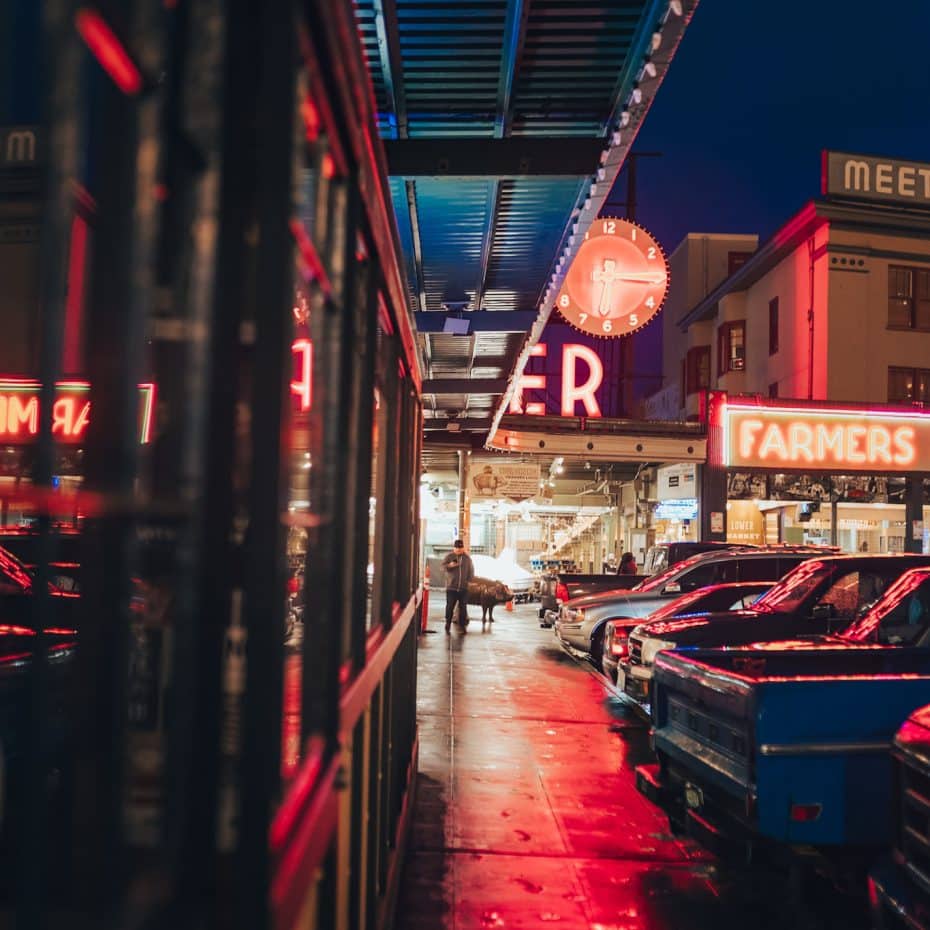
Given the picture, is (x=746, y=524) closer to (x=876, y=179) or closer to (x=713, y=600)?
(x=876, y=179)

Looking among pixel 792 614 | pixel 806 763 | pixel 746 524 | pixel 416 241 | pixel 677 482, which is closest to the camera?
pixel 806 763

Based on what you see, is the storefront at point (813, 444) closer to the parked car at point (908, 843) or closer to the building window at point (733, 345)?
the building window at point (733, 345)

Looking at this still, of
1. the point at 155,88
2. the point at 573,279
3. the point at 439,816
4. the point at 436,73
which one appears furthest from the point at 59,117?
the point at 573,279

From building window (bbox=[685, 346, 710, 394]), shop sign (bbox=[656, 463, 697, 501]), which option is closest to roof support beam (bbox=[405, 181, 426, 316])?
shop sign (bbox=[656, 463, 697, 501])

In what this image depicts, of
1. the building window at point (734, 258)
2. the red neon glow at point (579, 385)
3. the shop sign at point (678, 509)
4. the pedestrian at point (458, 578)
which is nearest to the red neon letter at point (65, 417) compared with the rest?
the pedestrian at point (458, 578)

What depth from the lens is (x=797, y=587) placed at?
33.4 feet

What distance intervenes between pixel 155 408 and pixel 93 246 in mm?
546

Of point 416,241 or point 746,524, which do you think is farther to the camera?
point 746,524

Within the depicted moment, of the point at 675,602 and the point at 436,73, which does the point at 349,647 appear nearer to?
the point at 436,73

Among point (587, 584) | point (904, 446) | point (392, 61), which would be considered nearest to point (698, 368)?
point (904, 446)

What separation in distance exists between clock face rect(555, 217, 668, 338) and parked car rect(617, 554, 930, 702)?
12268 mm

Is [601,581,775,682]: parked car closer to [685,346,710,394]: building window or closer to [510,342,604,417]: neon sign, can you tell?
[510,342,604,417]: neon sign

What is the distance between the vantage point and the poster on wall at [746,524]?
24969mm

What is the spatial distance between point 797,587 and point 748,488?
42.7ft
